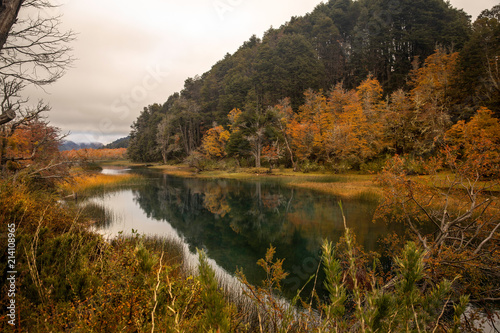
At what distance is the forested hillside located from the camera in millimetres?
32062

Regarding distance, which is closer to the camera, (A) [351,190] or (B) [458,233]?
(B) [458,233]

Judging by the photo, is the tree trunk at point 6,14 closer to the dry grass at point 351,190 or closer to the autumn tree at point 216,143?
the dry grass at point 351,190

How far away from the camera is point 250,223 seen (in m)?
15.9

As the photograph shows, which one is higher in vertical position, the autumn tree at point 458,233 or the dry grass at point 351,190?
the autumn tree at point 458,233

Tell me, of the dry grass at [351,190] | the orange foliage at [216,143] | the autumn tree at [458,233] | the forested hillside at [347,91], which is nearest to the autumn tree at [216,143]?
the orange foliage at [216,143]

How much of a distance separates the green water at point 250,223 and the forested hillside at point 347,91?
19.5m

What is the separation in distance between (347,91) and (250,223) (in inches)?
1820

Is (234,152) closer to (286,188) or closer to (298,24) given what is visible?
(286,188)

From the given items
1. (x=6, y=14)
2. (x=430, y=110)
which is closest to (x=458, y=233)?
(x=6, y=14)

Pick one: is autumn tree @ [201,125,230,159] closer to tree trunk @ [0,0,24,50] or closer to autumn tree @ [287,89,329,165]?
autumn tree @ [287,89,329,165]

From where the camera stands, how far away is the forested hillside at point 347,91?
3206 centimetres

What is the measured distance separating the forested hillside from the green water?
19.5m

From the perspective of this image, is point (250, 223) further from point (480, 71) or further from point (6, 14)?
point (480, 71)

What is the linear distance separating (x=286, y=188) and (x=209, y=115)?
173 ft
